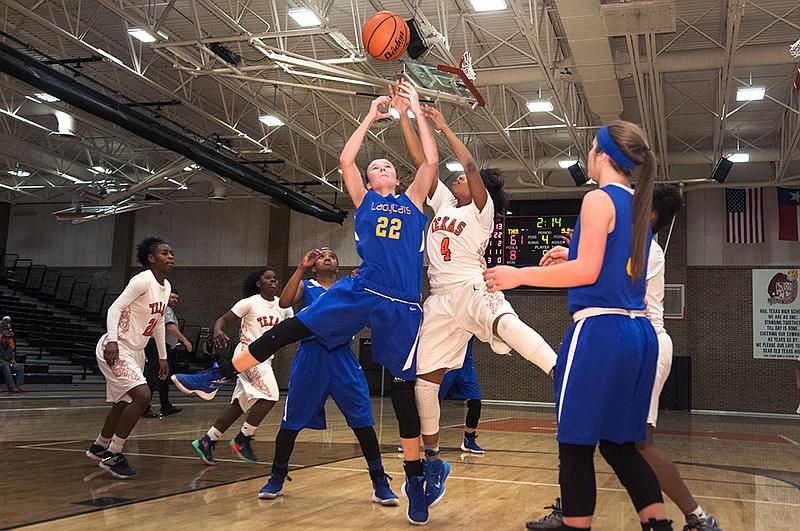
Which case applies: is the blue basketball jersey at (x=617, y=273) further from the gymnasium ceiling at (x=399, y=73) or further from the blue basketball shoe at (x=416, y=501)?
the gymnasium ceiling at (x=399, y=73)

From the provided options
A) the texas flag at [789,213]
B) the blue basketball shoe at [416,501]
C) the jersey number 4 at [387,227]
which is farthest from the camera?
the texas flag at [789,213]

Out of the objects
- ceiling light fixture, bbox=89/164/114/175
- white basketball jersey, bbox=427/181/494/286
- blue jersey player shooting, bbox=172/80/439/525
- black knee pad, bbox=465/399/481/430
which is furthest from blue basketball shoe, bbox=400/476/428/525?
ceiling light fixture, bbox=89/164/114/175

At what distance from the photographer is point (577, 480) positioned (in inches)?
106

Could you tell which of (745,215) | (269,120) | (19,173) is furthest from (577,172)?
(19,173)

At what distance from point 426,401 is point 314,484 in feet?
4.51

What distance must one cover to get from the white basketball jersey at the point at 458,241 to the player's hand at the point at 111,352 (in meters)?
2.36

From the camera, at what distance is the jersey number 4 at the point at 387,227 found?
166 inches

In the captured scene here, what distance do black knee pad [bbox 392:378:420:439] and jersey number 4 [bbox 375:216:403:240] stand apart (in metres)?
0.79

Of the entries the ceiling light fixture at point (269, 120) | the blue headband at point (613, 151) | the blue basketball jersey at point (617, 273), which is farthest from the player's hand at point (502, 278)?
the ceiling light fixture at point (269, 120)

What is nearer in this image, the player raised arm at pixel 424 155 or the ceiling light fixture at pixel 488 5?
the player raised arm at pixel 424 155

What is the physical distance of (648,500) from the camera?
2.78 m

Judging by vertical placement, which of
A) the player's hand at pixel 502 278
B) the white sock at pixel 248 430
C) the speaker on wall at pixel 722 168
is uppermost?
the speaker on wall at pixel 722 168

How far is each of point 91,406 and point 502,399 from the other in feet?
36.7

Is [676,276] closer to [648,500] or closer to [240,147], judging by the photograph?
[240,147]
